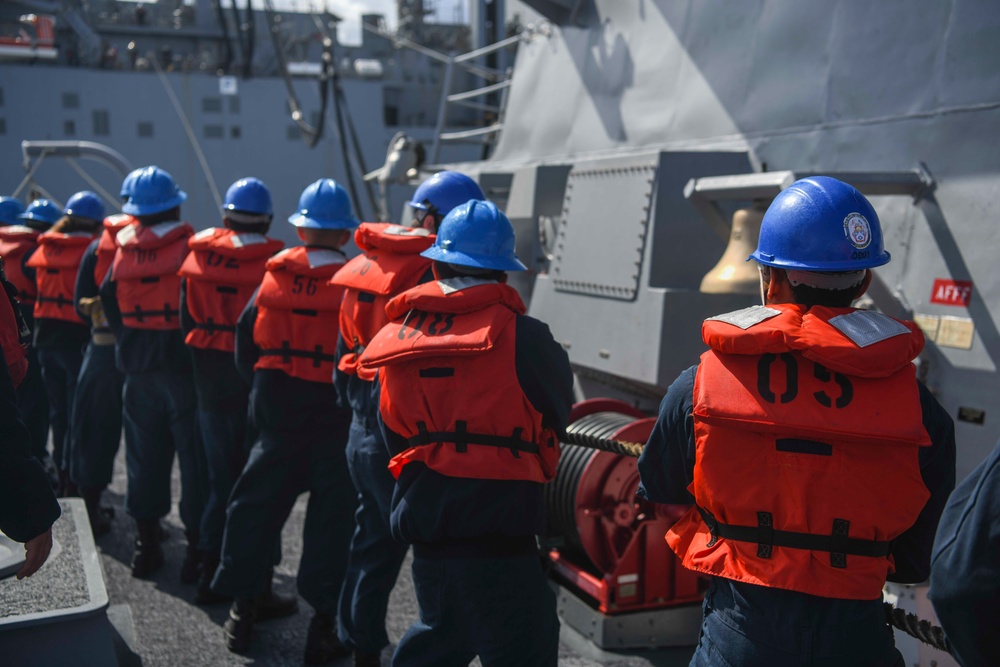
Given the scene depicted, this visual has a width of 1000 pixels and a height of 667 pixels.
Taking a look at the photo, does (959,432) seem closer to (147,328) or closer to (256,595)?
(256,595)

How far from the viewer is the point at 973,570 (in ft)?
4.59

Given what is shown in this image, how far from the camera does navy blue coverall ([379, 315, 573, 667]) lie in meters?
2.64

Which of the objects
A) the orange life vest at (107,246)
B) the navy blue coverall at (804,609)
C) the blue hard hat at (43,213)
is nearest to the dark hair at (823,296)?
the navy blue coverall at (804,609)

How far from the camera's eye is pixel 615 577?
393 cm

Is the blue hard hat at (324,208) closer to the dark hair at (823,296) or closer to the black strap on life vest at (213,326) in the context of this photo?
the black strap on life vest at (213,326)

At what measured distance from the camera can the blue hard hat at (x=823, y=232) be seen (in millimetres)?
1982

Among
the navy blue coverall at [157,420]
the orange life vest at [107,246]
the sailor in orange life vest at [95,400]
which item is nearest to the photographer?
the navy blue coverall at [157,420]

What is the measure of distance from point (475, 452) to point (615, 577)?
5.24ft

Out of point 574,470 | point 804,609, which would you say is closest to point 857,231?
point 804,609

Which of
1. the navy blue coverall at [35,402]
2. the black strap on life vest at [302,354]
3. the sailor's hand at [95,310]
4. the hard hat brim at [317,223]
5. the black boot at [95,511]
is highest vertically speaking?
the hard hat brim at [317,223]

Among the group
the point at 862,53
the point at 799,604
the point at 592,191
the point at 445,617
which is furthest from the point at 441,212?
→ the point at 799,604

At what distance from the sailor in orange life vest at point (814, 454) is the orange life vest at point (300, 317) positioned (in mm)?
2248

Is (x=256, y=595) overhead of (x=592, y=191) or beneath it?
beneath

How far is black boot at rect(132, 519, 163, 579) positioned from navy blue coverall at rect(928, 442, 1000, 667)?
14.1 feet
